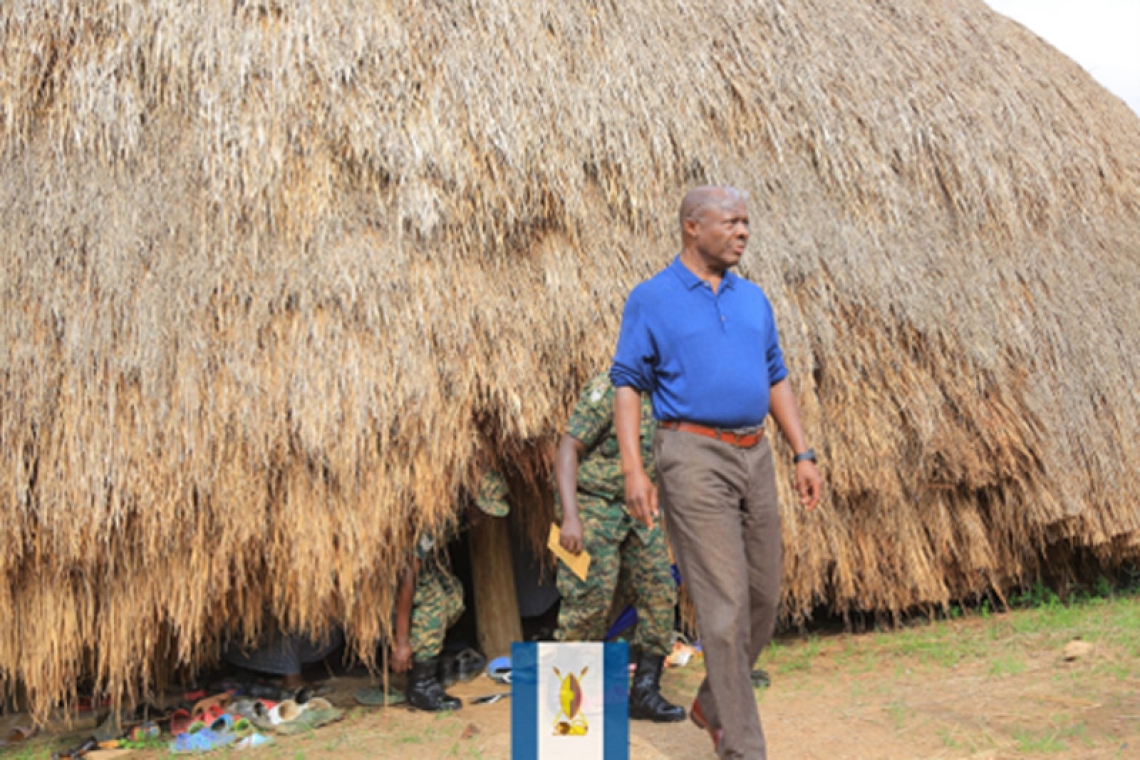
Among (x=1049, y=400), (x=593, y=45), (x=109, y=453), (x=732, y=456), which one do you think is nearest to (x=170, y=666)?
(x=109, y=453)

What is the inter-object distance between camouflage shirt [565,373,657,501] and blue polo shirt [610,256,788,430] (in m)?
0.60

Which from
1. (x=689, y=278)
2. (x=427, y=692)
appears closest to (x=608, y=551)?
(x=427, y=692)

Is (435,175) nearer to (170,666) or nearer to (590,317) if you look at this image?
(590,317)

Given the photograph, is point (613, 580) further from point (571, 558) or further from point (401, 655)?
point (401, 655)

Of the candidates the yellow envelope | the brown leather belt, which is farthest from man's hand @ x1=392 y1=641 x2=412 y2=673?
the brown leather belt

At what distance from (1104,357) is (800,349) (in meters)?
1.90

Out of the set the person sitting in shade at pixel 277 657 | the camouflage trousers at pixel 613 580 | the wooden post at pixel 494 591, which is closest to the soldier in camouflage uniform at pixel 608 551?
the camouflage trousers at pixel 613 580

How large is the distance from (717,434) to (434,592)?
1.78m

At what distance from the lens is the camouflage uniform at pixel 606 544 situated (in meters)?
3.75

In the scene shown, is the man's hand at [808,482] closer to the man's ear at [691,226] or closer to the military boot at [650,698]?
the man's ear at [691,226]

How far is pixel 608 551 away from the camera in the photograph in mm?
3785

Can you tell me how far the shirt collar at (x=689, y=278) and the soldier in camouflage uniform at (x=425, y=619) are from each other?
4.86 feet

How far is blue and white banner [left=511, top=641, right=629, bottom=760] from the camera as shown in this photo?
2.78 metres

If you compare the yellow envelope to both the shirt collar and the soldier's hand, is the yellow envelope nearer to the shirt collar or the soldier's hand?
the soldier's hand
